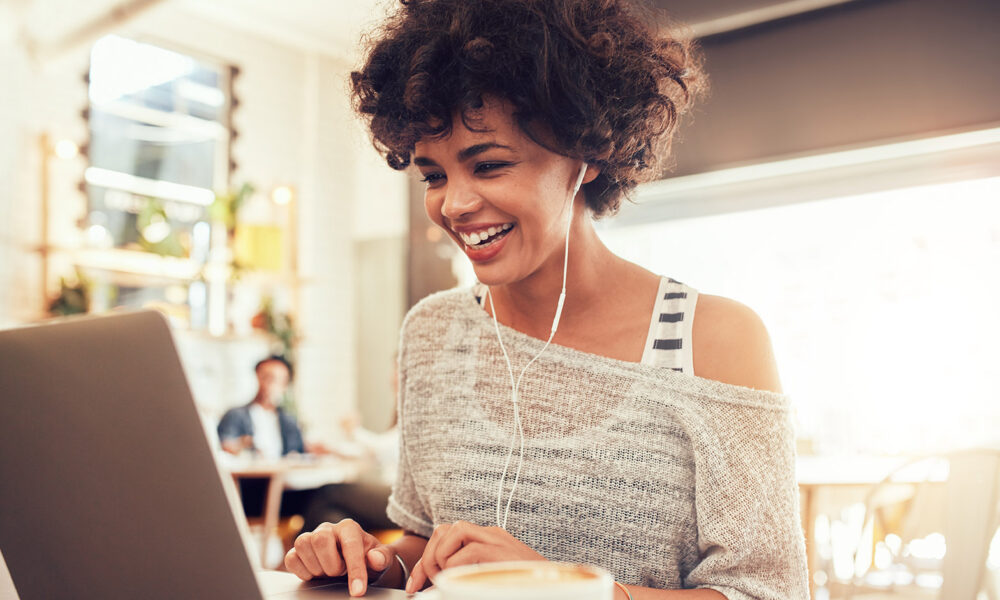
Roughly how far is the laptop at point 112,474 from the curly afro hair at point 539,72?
495 mm

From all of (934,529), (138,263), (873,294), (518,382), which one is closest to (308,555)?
(518,382)

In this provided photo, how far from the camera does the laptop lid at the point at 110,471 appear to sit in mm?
577

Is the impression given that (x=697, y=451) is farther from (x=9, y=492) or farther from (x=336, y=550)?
(x=9, y=492)

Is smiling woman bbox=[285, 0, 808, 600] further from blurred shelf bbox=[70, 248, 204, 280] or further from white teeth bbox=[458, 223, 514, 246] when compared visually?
blurred shelf bbox=[70, 248, 204, 280]

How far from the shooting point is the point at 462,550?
0.72 meters

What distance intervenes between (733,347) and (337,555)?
0.53m

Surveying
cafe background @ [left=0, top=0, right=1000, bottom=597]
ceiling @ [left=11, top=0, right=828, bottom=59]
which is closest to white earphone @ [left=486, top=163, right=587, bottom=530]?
cafe background @ [left=0, top=0, right=1000, bottom=597]

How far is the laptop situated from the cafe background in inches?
2.1

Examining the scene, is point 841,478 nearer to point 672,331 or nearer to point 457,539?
point 672,331

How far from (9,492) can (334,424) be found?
6467 mm

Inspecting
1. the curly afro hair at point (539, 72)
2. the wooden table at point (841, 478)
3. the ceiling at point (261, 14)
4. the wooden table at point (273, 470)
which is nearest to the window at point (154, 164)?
the ceiling at point (261, 14)

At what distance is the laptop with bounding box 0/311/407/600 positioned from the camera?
576mm

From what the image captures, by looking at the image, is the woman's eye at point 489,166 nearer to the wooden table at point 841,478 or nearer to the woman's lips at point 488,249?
the woman's lips at point 488,249

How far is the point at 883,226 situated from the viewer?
142 inches
